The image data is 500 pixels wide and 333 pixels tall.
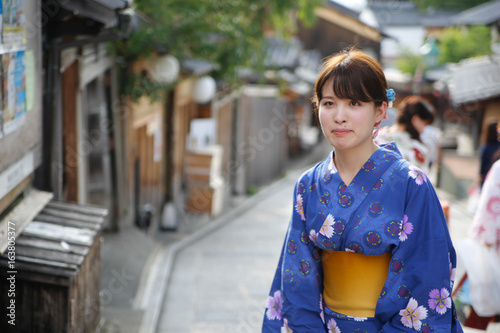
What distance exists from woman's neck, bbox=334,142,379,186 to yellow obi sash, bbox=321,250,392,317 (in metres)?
0.38

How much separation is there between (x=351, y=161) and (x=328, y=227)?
355 millimetres

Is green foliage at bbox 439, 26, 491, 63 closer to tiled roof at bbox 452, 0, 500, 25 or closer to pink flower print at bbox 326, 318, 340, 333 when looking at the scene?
tiled roof at bbox 452, 0, 500, 25

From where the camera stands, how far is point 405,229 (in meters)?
2.68

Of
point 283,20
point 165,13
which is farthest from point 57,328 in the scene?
point 283,20

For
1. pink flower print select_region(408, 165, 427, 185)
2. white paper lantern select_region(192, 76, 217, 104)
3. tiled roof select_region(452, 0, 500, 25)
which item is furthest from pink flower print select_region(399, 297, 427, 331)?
tiled roof select_region(452, 0, 500, 25)

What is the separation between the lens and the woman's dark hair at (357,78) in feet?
8.77

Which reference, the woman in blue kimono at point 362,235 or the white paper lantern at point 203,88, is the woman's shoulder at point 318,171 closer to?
the woman in blue kimono at point 362,235

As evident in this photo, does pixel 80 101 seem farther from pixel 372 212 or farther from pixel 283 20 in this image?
pixel 283 20

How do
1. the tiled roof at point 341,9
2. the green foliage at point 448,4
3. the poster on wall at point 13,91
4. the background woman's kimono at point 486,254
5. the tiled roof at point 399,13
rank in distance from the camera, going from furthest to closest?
1. the tiled roof at point 399,13
2. the green foliage at point 448,4
3. the tiled roof at point 341,9
4. the background woman's kimono at point 486,254
5. the poster on wall at point 13,91

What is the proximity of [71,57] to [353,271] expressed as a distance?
15.2 ft

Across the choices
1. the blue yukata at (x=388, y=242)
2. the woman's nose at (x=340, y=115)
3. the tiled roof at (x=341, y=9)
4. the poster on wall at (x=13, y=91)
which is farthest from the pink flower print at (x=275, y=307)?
the tiled roof at (x=341, y=9)

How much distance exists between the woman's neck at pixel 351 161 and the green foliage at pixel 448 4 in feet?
96.7

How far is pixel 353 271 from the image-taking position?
2816mm

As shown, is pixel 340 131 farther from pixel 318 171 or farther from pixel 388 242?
pixel 388 242
